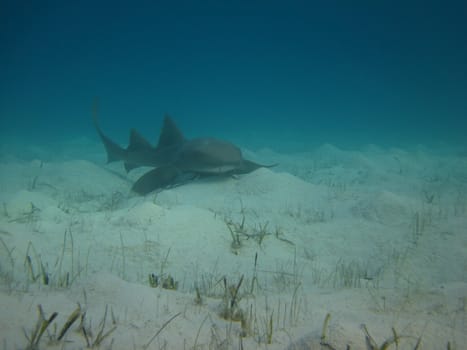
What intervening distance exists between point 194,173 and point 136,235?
11.5ft

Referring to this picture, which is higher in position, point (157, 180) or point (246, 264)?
point (157, 180)

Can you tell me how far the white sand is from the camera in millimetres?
1843

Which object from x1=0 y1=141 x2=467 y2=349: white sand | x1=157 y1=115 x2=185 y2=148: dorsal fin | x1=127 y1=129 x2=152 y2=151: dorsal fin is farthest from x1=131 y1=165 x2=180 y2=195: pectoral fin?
x1=127 y1=129 x2=152 y2=151: dorsal fin

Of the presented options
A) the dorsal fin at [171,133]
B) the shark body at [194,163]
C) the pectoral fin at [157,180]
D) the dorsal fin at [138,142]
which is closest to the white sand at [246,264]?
the shark body at [194,163]

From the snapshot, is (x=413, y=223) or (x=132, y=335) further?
(x=413, y=223)

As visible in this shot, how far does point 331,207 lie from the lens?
5.97 m

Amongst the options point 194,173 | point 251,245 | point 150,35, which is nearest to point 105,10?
point 150,35

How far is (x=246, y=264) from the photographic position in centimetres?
364

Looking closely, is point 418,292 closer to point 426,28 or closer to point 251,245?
point 251,245

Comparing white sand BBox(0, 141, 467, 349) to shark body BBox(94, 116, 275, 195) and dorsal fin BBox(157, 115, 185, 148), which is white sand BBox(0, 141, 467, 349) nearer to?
shark body BBox(94, 116, 275, 195)

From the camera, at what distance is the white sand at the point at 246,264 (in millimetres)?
1843

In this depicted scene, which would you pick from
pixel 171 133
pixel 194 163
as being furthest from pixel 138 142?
pixel 194 163

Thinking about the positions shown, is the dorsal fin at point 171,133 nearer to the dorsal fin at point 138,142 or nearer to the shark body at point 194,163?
the shark body at point 194,163

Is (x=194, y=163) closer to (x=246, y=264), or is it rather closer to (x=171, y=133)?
(x=171, y=133)
